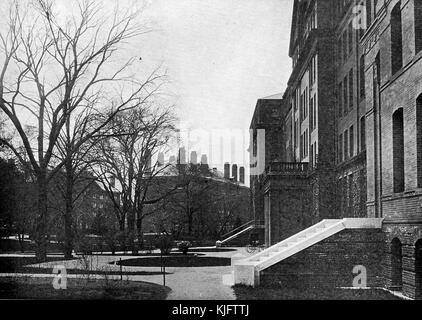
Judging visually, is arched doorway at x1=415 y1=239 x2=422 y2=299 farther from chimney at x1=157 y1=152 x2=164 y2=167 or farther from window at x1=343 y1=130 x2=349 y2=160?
chimney at x1=157 y1=152 x2=164 y2=167

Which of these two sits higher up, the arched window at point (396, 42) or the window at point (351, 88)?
the window at point (351, 88)

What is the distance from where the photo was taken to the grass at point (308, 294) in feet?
40.4

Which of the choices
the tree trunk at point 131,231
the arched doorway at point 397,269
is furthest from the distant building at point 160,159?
the arched doorway at point 397,269

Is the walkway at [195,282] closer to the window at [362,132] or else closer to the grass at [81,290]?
the grass at [81,290]

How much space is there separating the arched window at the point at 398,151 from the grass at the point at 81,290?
6.63m

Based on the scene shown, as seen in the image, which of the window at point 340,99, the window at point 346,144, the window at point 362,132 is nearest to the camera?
the window at point 362,132

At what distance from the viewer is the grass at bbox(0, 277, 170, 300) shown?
12.1 metres

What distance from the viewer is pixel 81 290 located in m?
12.9

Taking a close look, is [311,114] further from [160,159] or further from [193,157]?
[193,157]

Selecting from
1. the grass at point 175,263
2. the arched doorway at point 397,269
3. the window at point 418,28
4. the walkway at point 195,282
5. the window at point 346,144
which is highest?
the window at point 418,28

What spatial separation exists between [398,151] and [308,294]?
438 cm

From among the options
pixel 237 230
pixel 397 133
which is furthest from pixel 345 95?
pixel 237 230

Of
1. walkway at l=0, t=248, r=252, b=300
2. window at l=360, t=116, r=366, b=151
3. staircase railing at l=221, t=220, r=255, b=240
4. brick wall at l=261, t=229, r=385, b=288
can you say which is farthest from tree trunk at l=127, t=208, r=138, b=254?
brick wall at l=261, t=229, r=385, b=288

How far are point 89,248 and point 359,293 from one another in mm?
10415
